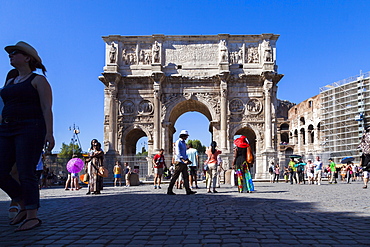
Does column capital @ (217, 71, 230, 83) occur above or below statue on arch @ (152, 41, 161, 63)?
below

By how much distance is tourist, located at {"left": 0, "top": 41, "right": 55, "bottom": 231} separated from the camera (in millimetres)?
4121

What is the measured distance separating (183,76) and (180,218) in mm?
21982

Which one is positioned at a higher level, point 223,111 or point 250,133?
point 223,111

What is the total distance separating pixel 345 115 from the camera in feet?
138

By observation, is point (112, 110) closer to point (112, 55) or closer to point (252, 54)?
point (112, 55)

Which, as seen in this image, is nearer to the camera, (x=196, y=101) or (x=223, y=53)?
(x=223, y=53)

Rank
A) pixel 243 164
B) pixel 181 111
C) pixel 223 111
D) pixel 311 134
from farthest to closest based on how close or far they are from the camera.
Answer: pixel 311 134 < pixel 181 111 < pixel 223 111 < pixel 243 164

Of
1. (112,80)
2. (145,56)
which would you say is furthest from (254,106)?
(112,80)

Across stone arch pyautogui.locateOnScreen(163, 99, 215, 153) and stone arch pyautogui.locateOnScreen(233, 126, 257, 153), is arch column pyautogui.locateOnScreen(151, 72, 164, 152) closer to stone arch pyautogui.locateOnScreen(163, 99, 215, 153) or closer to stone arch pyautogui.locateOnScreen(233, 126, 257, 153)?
stone arch pyautogui.locateOnScreen(163, 99, 215, 153)

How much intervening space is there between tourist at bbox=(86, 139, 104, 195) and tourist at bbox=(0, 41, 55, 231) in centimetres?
632

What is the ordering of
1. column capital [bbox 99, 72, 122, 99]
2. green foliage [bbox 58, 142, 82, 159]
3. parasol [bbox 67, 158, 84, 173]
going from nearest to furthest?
parasol [bbox 67, 158, 84, 173], column capital [bbox 99, 72, 122, 99], green foliage [bbox 58, 142, 82, 159]

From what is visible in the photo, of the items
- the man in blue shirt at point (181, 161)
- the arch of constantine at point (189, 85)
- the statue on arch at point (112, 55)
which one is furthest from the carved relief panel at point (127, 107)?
the man in blue shirt at point (181, 161)

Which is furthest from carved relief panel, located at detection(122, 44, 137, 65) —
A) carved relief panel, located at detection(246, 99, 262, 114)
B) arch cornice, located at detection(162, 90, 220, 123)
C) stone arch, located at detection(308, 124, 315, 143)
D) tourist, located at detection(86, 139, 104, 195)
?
stone arch, located at detection(308, 124, 315, 143)

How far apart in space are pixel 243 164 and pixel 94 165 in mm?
4245
